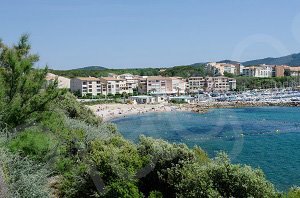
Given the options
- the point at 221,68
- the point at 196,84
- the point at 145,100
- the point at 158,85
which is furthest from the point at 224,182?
the point at 221,68

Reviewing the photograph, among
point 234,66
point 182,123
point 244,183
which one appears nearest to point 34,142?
point 244,183

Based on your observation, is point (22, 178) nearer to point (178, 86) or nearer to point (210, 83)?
point (178, 86)

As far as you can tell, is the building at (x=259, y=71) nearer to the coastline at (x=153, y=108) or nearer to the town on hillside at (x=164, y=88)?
the town on hillside at (x=164, y=88)

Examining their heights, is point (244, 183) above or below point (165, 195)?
above

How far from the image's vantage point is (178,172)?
767 centimetres

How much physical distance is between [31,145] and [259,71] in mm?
103960

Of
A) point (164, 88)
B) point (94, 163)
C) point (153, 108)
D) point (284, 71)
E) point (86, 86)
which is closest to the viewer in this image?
Result: point (94, 163)

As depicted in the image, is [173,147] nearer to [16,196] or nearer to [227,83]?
[16,196]

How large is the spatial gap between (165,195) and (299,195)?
2601mm

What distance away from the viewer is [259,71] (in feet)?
348

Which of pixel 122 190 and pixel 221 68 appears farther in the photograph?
pixel 221 68

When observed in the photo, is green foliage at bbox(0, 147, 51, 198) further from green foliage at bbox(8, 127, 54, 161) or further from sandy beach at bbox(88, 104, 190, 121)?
sandy beach at bbox(88, 104, 190, 121)

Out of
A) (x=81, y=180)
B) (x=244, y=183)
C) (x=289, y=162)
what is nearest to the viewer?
(x=244, y=183)

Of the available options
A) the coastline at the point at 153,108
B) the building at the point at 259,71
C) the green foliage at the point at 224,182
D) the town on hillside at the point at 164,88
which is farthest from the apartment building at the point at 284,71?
the green foliage at the point at 224,182
